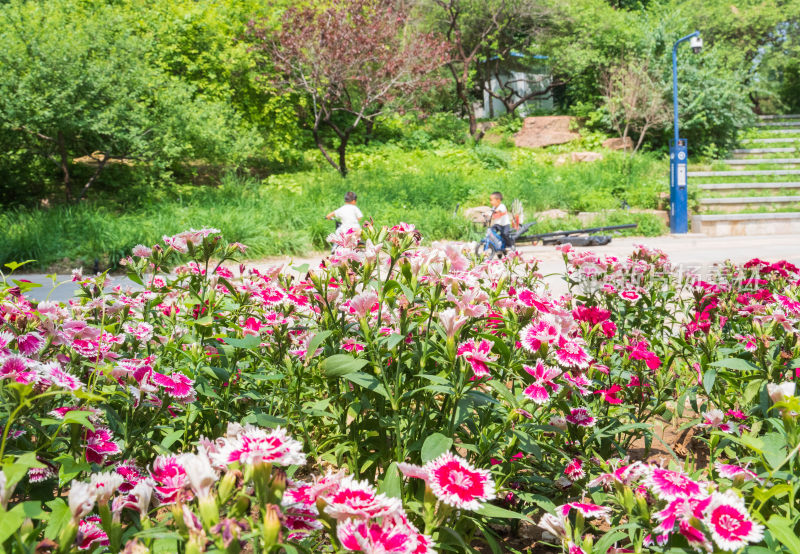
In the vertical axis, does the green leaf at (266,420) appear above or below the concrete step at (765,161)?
above

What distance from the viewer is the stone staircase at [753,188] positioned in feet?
43.6

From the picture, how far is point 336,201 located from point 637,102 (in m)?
10.5

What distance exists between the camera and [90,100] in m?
11.6

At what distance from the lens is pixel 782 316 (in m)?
1.93

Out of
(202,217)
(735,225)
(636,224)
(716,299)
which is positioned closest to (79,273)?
(716,299)

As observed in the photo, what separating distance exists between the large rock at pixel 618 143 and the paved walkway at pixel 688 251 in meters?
6.59

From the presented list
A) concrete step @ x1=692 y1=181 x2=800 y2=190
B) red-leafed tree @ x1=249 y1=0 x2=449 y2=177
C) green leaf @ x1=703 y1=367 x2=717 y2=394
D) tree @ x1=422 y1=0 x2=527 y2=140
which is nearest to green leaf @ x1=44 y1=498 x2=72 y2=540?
green leaf @ x1=703 y1=367 x2=717 y2=394

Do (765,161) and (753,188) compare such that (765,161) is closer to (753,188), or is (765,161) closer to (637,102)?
(753,188)

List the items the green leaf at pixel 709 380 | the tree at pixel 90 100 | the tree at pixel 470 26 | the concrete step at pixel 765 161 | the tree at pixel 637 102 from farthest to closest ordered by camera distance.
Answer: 1. the tree at pixel 470 26
2. the tree at pixel 637 102
3. the concrete step at pixel 765 161
4. the tree at pixel 90 100
5. the green leaf at pixel 709 380

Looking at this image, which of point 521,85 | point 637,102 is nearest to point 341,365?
point 637,102

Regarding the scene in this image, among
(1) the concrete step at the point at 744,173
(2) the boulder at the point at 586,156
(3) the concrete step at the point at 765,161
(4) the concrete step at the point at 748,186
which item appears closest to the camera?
(4) the concrete step at the point at 748,186

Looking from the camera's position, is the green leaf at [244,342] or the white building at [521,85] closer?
the green leaf at [244,342]

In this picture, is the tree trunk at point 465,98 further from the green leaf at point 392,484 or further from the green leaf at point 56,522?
the green leaf at point 56,522

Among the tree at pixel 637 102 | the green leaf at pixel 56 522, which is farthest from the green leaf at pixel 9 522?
the tree at pixel 637 102
